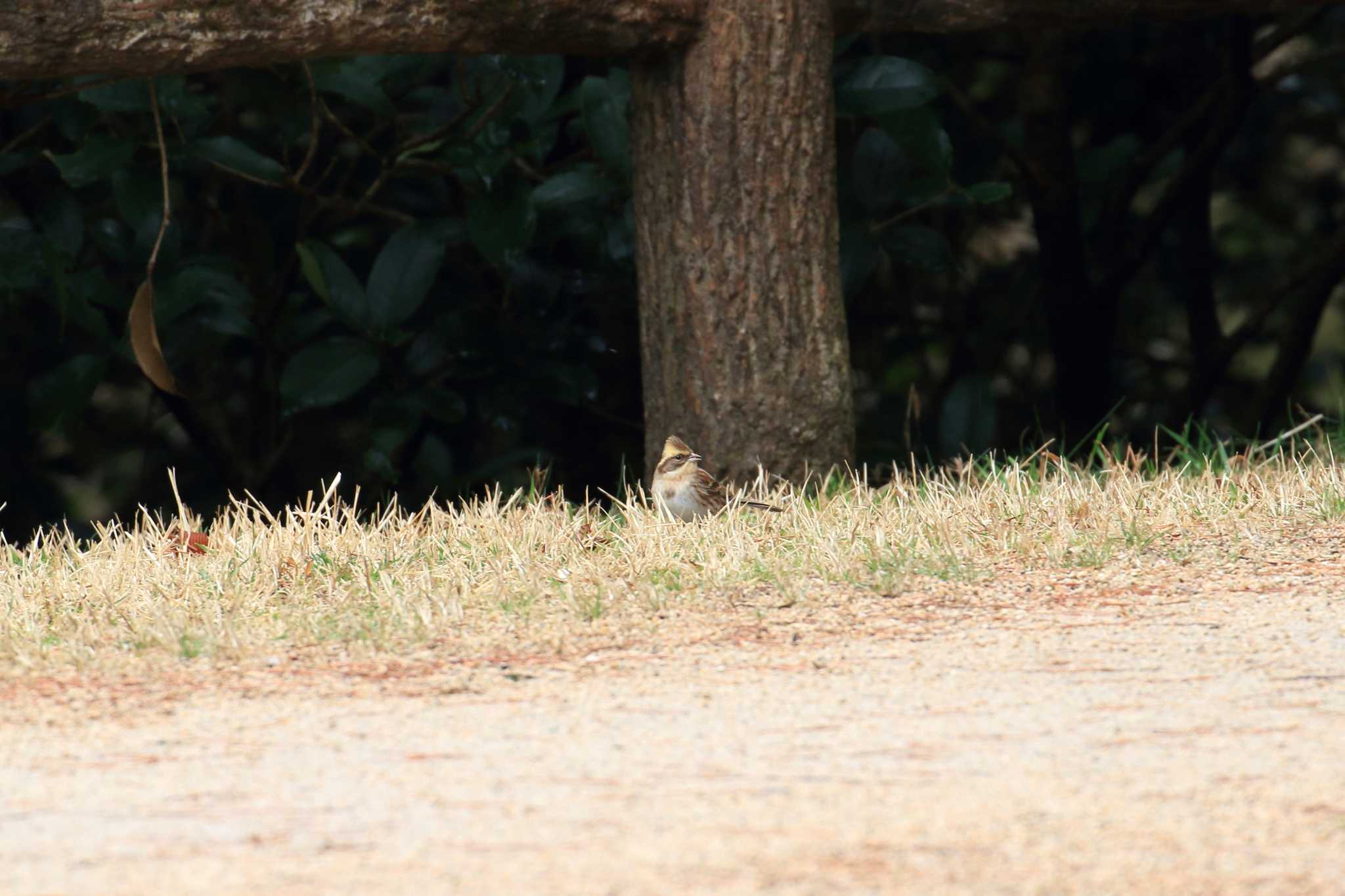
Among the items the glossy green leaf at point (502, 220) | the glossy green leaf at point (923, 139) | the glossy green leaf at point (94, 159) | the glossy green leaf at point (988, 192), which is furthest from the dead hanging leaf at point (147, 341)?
the glossy green leaf at point (988, 192)

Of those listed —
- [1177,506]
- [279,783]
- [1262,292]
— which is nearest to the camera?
[279,783]

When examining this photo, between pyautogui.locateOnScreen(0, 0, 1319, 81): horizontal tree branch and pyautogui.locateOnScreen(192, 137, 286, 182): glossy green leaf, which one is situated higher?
pyautogui.locateOnScreen(0, 0, 1319, 81): horizontal tree branch

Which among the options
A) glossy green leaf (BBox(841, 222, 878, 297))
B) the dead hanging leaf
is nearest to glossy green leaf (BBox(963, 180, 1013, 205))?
glossy green leaf (BBox(841, 222, 878, 297))

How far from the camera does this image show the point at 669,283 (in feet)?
15.5

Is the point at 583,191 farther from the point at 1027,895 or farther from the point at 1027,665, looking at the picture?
the point at 1027,895

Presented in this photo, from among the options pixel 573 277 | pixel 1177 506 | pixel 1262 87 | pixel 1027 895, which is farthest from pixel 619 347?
pixel 1027 895

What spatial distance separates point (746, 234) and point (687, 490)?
755 millimetres

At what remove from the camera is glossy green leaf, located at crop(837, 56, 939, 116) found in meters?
5.31

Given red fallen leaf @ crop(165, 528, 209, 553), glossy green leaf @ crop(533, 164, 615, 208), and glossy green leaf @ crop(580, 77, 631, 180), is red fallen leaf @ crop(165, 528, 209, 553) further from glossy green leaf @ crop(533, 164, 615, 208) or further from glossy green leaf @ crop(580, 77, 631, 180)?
glossy green leaf @ crop(580, 77, 631, 180)

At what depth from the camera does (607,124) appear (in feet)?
17.7

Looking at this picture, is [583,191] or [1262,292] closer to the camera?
[583,191]

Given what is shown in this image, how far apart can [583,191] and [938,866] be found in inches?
146

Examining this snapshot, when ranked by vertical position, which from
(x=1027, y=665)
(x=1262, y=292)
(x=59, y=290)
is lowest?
(x=1262, y=292)

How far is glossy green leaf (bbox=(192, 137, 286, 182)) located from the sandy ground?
2918 mm
